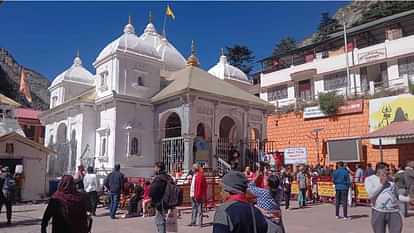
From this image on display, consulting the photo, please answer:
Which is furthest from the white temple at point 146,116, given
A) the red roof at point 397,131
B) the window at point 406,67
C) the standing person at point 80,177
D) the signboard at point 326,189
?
the window at point 406,67

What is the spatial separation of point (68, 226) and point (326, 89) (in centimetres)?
3295

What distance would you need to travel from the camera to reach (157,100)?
2128 centimetres

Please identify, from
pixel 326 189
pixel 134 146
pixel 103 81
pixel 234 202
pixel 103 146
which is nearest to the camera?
pixel 234 202

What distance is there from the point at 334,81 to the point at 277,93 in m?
6.56

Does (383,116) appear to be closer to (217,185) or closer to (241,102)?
(241,102)

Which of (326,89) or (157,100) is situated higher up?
(326,89)

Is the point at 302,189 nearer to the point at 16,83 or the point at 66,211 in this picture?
the point at 66,211

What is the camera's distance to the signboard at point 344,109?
86.9 ft

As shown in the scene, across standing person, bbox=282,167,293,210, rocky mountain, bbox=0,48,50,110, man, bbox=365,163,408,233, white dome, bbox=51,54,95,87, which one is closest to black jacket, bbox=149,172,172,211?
man, bbox=365,163,408,233

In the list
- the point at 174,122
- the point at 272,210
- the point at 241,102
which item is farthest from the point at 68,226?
the point at 174,122

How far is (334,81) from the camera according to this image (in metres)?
34.2

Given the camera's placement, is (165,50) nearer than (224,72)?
Yes

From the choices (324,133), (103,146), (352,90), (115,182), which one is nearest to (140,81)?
(103,146)

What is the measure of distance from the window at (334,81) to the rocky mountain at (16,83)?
41714 mm
